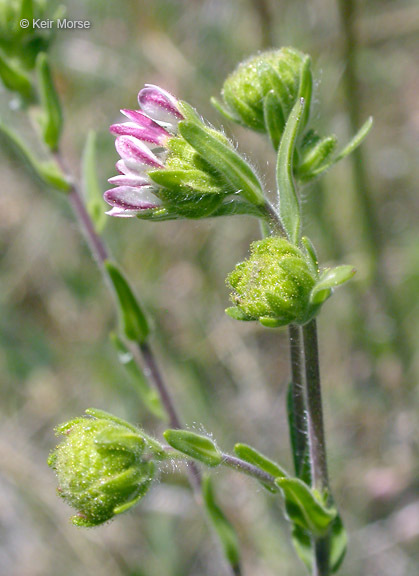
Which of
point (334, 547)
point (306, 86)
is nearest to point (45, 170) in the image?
point (306, 86)

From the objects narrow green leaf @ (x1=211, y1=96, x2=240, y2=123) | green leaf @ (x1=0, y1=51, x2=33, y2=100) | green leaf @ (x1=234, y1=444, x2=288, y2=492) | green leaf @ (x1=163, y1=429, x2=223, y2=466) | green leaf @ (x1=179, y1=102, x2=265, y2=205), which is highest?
green leaf @ (x1=0, y1=51, x2=33, y2=100)

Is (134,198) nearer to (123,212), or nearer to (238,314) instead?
(123,212)

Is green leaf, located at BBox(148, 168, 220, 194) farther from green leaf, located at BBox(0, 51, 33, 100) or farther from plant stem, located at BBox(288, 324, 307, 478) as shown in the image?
green leaf, located at BBox(0, 51, 33, 100)

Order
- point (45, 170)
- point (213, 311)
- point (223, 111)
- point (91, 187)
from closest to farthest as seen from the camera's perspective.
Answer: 1. point (223, 111)
2. point (45, 170)
3. point (91, 187)
4. point (213, 311)

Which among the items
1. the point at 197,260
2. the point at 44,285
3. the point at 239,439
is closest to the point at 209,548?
the point at 239,439

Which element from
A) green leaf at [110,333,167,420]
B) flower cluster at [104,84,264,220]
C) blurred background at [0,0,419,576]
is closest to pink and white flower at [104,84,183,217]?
flower cluster at [104,84,264,220]
